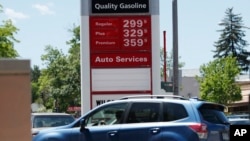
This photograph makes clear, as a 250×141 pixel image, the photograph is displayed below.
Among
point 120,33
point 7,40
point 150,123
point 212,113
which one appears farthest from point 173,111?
point 7,40

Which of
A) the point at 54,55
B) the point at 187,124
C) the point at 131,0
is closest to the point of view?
the point at 187,124

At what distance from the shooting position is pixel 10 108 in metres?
6.16

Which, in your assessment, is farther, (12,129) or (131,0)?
(131,0)

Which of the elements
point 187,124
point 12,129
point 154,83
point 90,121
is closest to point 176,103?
point 187,124

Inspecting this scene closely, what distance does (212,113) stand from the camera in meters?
12.0

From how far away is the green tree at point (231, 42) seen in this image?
117312 millimetres

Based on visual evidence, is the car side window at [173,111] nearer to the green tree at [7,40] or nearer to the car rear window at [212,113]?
the car rear window at [212,113]

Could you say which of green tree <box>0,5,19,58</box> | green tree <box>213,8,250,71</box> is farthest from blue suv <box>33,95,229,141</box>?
green tree <box>213,8,250,71</box>

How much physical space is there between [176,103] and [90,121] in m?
1.94

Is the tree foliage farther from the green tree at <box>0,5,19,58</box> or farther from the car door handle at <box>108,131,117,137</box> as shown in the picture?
the car door handle at <box>108,131,117,137</box>

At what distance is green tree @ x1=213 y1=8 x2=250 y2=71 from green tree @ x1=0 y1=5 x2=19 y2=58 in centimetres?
8336

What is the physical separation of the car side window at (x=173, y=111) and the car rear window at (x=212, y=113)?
395 millimetres

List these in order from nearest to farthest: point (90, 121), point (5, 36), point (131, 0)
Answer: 1. point (90, 121)
2. point (131, 0)
3. point (5, 36)

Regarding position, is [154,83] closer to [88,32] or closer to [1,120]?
[88,32]
